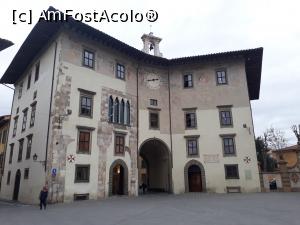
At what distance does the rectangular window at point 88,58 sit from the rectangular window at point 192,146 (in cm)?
1135

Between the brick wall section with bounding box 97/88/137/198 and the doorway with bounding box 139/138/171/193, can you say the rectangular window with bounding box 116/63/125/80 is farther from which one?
the doorway with bounding box 139/138/171/193

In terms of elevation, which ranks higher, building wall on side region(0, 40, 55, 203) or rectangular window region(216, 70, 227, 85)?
rectangular window region(216, 70, 227, 85)

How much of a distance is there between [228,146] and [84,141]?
13.0 metres

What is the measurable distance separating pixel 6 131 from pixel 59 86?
1604cm

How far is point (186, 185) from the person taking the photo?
2406cm

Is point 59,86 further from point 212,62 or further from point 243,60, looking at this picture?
point 243,60

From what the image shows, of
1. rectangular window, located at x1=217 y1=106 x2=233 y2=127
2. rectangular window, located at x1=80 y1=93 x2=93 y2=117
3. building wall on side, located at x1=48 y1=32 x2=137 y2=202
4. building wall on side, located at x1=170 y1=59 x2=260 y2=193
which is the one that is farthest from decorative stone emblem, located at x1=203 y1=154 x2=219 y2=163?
rectangular window, located at x1=80 y1=93 x2=93 y2=117

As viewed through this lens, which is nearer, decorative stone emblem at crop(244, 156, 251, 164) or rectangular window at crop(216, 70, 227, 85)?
decorative stone emblem at crop(244, 156, 251, 164)

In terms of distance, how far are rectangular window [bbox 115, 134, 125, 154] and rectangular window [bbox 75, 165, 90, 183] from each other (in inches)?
121

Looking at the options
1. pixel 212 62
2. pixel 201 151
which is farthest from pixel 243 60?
pixel 201 151

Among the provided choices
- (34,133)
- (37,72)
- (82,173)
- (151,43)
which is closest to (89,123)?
(82,173)

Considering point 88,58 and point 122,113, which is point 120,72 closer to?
point 88,58

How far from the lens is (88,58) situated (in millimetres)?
21250

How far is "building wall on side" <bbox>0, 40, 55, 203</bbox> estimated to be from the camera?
18.5 m
